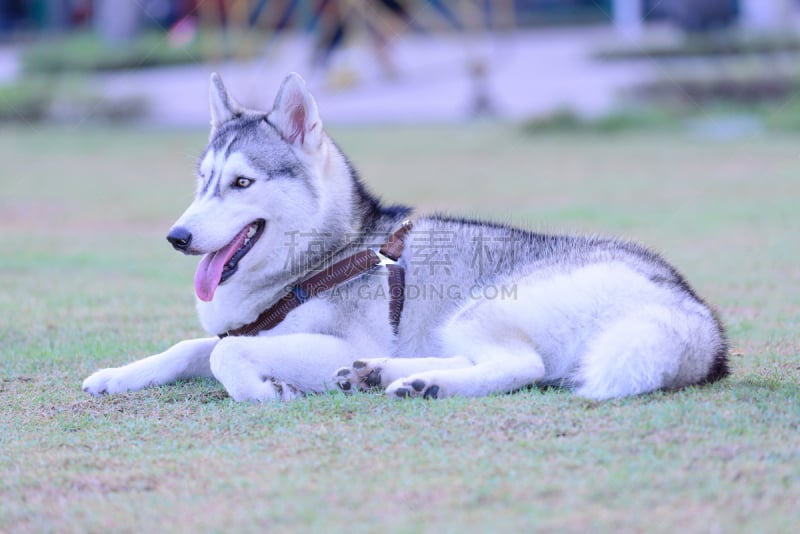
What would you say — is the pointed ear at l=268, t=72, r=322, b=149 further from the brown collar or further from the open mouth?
the brown collar

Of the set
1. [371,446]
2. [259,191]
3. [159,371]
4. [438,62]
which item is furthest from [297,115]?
[438,62]

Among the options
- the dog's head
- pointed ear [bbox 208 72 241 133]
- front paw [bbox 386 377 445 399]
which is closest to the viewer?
front paw [bbox 386 377 445 399]

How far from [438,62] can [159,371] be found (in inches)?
924

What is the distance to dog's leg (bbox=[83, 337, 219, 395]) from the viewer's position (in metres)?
5.02

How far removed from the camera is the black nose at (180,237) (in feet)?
15.7

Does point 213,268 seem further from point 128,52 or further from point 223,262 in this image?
point 128,52

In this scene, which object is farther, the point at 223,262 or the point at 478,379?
the point at 223,262

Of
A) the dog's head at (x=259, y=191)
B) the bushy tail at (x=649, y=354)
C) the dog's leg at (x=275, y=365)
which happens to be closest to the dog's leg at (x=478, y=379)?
the bushy tail at (x=649, y=354)

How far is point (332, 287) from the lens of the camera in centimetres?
507

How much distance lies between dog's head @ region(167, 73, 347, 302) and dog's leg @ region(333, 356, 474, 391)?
710 millimetres

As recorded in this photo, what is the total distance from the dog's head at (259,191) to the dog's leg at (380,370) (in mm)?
710

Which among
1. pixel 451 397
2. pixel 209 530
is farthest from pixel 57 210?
pixel 209 530

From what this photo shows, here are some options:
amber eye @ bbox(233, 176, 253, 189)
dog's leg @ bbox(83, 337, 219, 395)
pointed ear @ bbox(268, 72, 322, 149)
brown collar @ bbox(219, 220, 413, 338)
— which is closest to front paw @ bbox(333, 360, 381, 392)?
brown collar @ bbox(219, 220, 413, 338)

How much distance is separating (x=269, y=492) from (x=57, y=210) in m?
10.3
